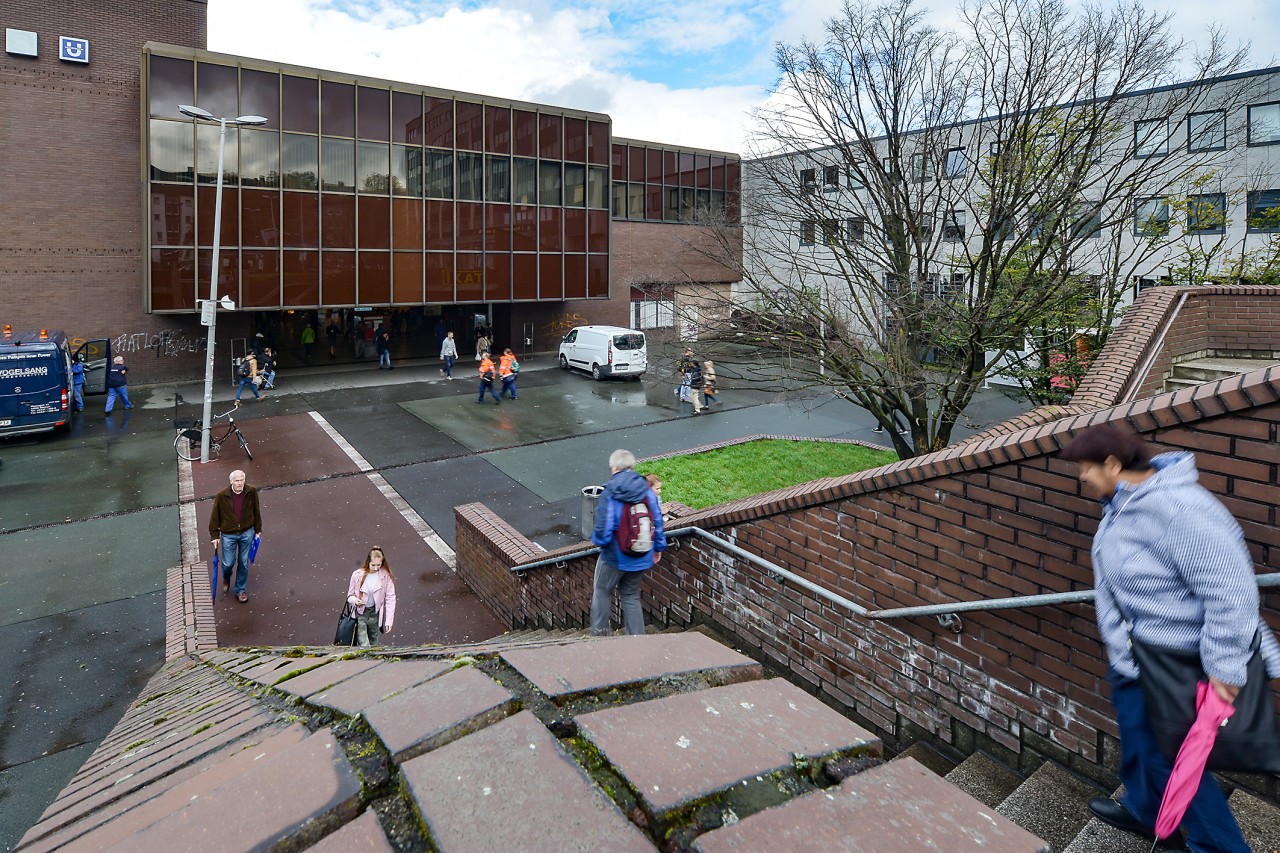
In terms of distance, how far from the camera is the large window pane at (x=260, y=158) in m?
23.4

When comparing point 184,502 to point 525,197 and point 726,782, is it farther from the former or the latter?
point 525,197

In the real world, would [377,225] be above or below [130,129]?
below

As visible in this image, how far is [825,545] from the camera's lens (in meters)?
4.41

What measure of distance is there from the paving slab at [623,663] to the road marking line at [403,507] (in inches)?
349

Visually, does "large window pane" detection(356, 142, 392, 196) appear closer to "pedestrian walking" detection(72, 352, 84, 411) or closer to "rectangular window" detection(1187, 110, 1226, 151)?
"pedestrian walking" detection(72, 352, 84, 411)

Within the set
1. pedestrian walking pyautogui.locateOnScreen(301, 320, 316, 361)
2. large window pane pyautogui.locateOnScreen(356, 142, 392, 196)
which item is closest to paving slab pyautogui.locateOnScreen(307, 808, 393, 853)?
large window pane pyautogui.locateOnScreen(356, 142, 392, 196)

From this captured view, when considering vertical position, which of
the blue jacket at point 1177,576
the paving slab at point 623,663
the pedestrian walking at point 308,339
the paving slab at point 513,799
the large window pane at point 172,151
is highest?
the large window pane at point 172,151

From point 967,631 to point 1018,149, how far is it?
10.6m

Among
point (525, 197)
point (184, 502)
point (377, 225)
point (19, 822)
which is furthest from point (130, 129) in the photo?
point (19, 822)

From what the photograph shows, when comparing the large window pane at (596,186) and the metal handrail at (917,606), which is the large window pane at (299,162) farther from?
the metal handrail at (917,606)

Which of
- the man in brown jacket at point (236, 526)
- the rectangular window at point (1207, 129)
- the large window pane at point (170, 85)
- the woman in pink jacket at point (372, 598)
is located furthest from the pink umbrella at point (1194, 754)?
the large window pane at point (170, 85)

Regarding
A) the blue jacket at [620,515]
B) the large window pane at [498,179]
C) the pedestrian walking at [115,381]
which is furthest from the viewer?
the large window pane at [498,179]

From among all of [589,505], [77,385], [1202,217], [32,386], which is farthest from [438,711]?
[77,385]

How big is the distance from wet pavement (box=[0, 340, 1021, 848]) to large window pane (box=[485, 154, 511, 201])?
766 centimetres
